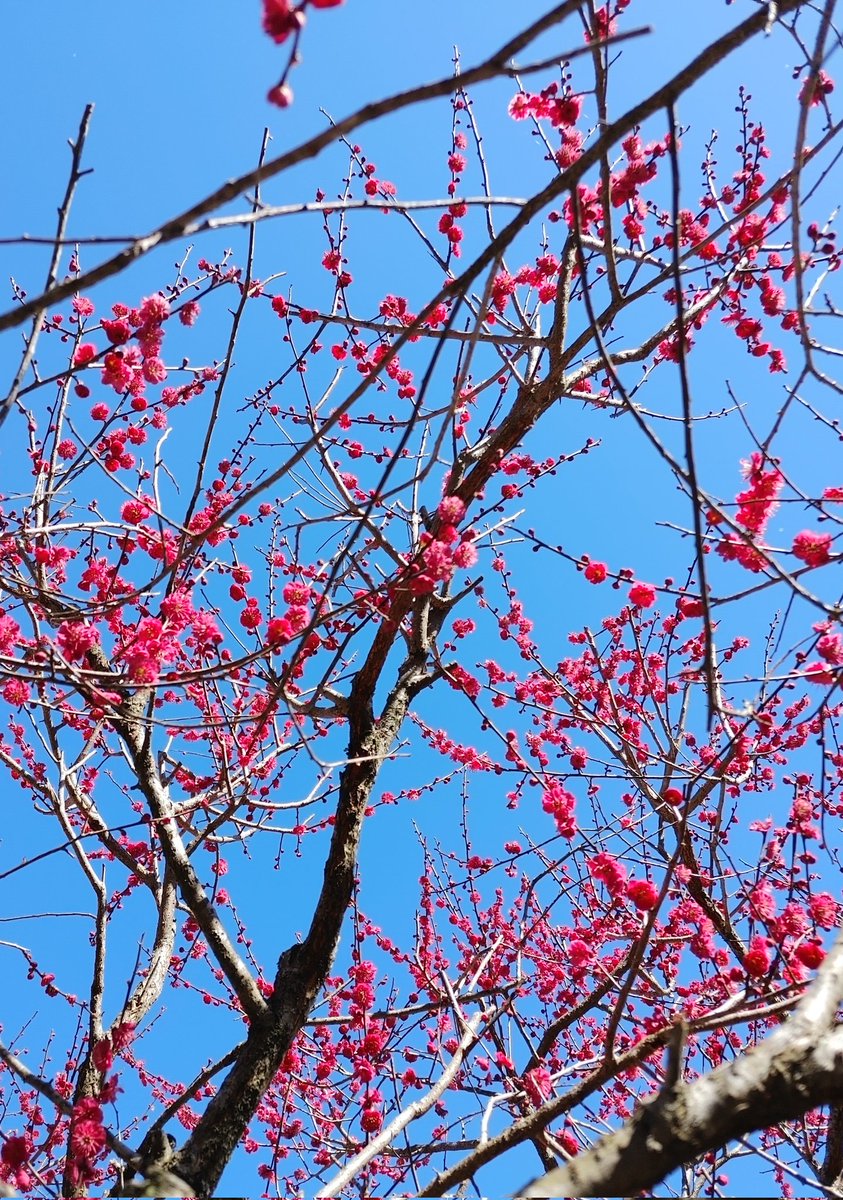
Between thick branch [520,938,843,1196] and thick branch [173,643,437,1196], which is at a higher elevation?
thick branch [173,643,437,1196]

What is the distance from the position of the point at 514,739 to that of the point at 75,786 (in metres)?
3.12

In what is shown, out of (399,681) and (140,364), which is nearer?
(140,364)

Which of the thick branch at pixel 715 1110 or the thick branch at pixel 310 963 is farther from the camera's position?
the thick branch at pixel 310 963

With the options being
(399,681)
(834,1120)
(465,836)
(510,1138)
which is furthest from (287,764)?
(834,1120)

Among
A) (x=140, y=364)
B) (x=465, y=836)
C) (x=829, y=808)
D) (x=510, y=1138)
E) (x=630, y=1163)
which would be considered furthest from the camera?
(x=465, y=836)

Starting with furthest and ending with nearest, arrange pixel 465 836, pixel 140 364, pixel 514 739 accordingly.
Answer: pixel 465 836 → pixel 514 739 → pixel 140 364

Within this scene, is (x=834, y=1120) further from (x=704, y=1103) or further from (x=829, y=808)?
(x=704, y=1103)

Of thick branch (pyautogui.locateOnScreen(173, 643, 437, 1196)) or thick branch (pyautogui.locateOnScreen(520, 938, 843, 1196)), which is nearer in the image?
thick branch (pyautogui.locateOnScreen(520, 938, 843, 1196))

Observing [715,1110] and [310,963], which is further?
[310,963]

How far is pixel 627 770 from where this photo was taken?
4.74 m

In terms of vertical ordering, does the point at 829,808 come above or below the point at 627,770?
below

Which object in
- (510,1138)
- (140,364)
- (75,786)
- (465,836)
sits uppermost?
(140,364)

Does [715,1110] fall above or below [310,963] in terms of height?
below

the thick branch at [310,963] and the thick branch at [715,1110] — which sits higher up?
the thick branch at [310,963]
